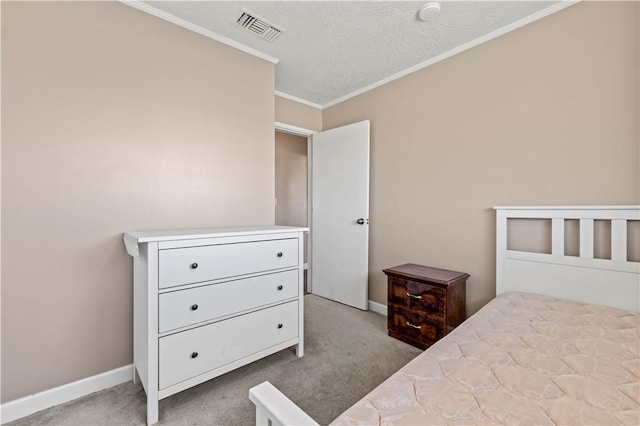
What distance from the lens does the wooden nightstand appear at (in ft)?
6.89

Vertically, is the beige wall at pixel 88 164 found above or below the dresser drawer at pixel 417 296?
above

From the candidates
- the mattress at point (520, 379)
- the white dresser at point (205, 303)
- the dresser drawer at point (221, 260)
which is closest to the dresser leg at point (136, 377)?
the white dresser at point (205, 303)

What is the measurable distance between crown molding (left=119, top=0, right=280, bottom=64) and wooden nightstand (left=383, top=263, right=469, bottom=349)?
2203 millimetres

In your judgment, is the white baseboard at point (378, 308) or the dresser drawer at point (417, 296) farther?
the white baseboard at point (378, 308)

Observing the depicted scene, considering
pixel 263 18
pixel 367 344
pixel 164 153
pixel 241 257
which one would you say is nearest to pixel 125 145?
pixel 164 153

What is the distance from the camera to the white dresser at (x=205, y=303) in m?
1.49

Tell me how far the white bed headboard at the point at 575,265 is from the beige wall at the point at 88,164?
2228mm

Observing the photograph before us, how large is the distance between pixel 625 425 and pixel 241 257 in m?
1.68

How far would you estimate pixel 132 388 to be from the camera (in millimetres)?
1755

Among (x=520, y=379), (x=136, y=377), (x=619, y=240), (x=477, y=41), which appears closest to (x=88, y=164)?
(x=136, y=377)

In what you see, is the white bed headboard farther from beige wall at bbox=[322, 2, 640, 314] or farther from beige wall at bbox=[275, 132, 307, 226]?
beige wall at bbox=[275, 132, 307, 226]

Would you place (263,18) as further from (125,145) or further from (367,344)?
(367,344)

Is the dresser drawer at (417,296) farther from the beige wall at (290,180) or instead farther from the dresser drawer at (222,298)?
the beige wall at (290,180)

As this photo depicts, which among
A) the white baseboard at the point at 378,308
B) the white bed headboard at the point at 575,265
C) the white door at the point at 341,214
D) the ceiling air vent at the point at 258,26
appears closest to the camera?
the white bed headboard at the point at 575,265
